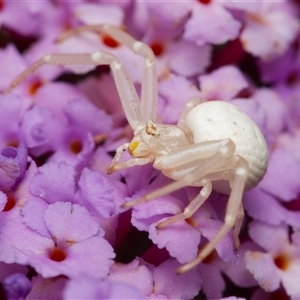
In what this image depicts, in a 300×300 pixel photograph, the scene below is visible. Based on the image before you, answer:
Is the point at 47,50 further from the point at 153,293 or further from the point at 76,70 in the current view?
the point at 153,293

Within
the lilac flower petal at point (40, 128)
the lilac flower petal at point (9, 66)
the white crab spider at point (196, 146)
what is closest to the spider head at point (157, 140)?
the white crab spider at point (196, 146)

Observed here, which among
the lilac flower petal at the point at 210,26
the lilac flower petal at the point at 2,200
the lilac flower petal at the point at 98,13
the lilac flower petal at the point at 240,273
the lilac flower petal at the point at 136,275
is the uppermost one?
the lilac flower petal at the point at 210,26

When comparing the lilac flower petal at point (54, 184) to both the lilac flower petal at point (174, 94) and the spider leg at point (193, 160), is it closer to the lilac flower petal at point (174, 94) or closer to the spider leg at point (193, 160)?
the spider leg at point (193, 160)

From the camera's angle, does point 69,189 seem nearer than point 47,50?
Yes

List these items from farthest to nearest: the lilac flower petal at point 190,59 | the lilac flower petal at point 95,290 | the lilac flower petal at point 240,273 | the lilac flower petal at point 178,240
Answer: the lilac flower petal at point 190,59 < the lilac flower petal at point 240,273 < the lilac flower petal at point 178,240 < the lilac flower petal at point 95,290

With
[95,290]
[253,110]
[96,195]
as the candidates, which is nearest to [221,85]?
[253,110]

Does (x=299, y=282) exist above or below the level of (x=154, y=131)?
below

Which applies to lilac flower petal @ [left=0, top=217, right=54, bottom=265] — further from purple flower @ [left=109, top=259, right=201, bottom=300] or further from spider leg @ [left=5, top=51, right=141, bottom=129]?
spider leg @ [left=5, top=51, right=141, bottom=129]

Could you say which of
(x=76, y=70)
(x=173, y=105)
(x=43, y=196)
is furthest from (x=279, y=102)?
(x=43, y=196)
